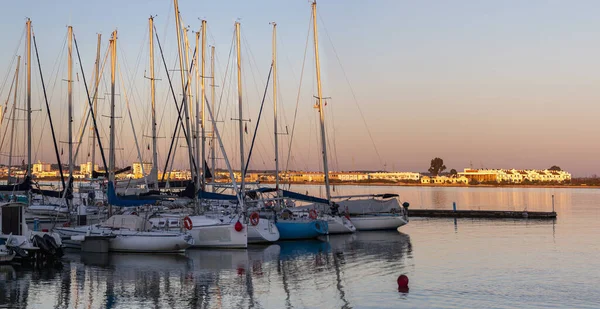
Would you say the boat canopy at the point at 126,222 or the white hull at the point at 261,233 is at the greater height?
the boat canopy at the point at 126,222

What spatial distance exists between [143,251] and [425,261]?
13.6 metres

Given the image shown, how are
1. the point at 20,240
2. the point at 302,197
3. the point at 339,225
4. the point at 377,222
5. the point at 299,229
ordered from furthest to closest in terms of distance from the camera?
the point at 377,222 < the point at 302,197 < the point at 339,225 < the point at 299,229 < the point at 20,240

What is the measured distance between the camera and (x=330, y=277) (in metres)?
27.6

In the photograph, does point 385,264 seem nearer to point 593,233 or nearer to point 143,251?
point 143,251

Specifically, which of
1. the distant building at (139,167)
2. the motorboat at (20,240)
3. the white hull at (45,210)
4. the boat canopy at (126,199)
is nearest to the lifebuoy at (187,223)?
the boat canopy at (126,199)

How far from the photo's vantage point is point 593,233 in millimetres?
49031

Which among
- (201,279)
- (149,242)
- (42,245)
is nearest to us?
(201,279)

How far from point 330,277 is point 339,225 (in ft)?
61.8

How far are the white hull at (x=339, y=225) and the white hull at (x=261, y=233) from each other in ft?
20.9

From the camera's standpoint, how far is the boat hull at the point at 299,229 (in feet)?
139

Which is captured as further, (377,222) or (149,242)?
(377,222)

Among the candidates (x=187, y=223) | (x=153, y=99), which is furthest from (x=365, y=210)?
(x=187, y=223)

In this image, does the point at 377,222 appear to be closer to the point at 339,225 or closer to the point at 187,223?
the point at 339,225

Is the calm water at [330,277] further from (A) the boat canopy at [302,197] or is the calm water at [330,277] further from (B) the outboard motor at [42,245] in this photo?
(A) the boat canopy at [302,197]
